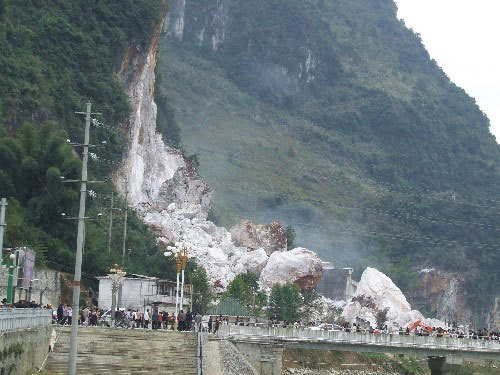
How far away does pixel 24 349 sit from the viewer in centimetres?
3269

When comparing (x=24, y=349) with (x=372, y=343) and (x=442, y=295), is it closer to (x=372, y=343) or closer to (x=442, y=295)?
(x=372, y=343)

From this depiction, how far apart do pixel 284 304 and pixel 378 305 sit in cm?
2306

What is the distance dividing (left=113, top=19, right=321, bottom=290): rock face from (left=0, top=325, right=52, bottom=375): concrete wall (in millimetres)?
53838

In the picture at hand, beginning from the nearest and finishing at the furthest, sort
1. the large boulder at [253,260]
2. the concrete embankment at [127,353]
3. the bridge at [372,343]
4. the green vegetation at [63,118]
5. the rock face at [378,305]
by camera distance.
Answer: the concrete embankment at [127,353] < the bridge at [372,343] < the green vegetation at [63,118] < the rock face at [378,305] < the large boulder at [253,260]

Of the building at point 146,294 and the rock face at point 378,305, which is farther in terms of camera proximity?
the rock face at point 378,305

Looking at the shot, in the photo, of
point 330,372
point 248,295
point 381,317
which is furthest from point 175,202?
point 330,372

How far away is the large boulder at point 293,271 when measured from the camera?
99.8 metres

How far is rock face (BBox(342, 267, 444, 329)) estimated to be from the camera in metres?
100

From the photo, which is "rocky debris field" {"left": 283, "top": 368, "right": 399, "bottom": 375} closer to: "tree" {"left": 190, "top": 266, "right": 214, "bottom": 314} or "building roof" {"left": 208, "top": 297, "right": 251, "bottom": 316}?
"building roof" {"left": 208, "top": 297, "right": 251, "bottom": 316}

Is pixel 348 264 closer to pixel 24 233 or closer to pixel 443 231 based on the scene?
pixel 443 231

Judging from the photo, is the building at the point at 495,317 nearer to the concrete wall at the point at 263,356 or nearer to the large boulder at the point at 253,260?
the large boulder at the point at 253,260

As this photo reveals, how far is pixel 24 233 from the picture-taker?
200ft

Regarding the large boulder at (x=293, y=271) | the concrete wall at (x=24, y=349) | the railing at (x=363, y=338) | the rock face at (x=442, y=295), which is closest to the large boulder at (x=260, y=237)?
the large boulder at (x=293, y=271)

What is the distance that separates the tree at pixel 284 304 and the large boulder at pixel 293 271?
12807 mm
